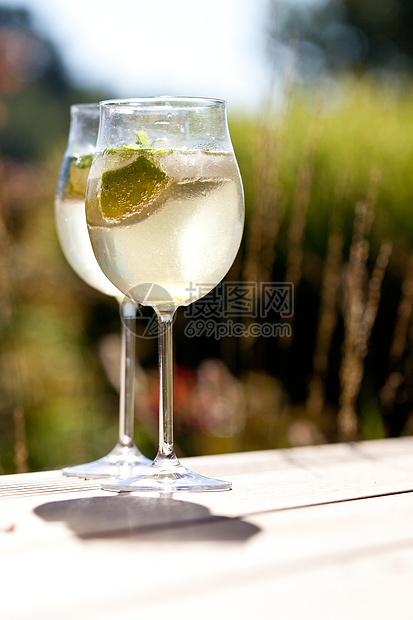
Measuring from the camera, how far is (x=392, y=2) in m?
15.4

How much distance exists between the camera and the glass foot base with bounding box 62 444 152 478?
1423 millimetres

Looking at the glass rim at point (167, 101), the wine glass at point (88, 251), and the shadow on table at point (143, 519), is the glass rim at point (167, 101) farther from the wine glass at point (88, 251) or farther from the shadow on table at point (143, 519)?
the shadow on table at point (143, 519)

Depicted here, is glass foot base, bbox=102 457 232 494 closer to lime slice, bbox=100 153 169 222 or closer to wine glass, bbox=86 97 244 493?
wine glass, bbox=86 97 244 493

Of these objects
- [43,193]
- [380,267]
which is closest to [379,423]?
[380,267]

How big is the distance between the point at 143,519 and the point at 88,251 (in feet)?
2.22

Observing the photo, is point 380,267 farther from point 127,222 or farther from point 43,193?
point 43,193

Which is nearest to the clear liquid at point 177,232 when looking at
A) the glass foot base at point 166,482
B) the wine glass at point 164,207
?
the wine glass at point 164,207

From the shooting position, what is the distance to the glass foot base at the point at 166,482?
1215 mm

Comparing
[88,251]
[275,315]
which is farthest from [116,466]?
[275,315]

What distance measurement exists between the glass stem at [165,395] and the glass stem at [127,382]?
9.7 inches

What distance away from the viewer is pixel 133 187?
119 centimetres

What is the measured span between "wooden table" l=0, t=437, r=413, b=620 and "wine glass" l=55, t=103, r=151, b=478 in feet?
0.61

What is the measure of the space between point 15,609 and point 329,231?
2965mm

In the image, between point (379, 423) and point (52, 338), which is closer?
point (379, 423)
